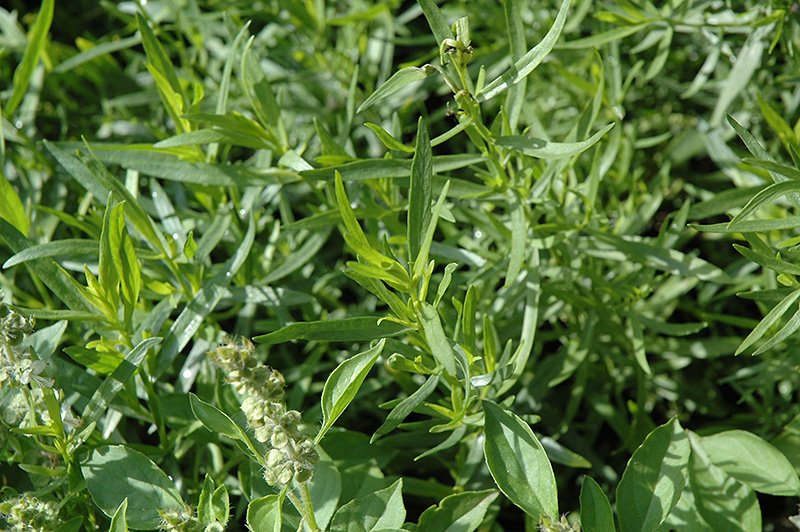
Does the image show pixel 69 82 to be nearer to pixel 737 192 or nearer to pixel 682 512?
pixel 737 192

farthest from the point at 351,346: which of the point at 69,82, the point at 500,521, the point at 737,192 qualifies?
the point at 69,82

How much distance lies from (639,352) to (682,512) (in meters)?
0.24

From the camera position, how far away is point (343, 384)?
0.82m

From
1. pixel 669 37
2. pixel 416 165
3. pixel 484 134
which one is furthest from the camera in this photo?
pixel 669 37

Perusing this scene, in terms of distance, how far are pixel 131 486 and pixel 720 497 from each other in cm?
83

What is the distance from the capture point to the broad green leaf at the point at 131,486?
0.91m

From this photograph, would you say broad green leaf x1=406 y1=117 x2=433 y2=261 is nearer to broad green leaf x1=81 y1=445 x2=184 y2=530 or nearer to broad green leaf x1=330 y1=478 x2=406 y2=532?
broad green leaf x1=330 y1=478 x2=406 y2=532

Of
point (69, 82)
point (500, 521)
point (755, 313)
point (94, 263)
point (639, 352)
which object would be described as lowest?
point (500, 521)

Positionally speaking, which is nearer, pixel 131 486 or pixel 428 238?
pixel 428 238

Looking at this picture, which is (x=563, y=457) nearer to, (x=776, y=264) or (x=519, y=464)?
(x=519, y=464)

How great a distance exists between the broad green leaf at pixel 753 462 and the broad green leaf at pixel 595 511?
0.93 ft

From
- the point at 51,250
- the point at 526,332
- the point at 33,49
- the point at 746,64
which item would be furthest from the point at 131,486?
the point at 746,64

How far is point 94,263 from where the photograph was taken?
1.15 metres

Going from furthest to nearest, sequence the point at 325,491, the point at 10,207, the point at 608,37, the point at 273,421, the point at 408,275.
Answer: the point at 608,37, the point at 10,207, the point at 325,491, the point at 408,275, the point at 273,421
